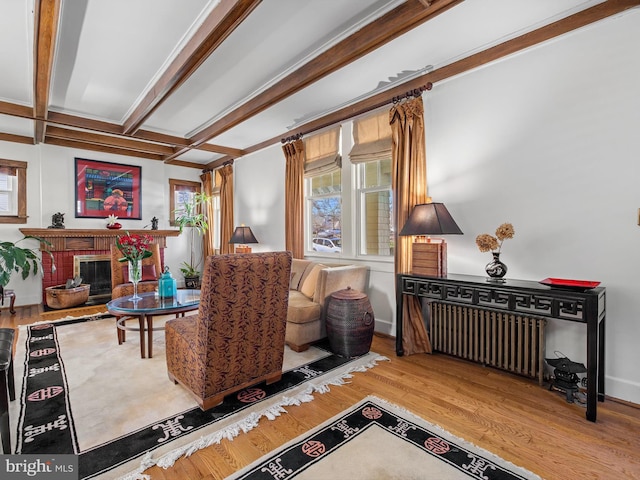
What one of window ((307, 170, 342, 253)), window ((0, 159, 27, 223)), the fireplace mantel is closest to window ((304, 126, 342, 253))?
window ((307, 170, 342, 253))

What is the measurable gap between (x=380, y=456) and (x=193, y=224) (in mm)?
6512

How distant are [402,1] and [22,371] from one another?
14.1 feet

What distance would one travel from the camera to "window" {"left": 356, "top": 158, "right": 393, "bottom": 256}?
393 cm

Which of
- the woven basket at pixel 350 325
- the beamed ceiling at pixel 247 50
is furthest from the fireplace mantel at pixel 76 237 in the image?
the woven basket at pixel 350 325

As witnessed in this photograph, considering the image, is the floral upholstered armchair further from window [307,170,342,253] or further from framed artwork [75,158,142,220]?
framed artwork [75,158,142,220]

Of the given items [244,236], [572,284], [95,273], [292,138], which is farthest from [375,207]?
[95,273]

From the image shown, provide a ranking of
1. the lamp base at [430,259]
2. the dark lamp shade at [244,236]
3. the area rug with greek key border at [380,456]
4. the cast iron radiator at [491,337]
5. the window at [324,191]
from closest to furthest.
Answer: the area rug with greek key border at [380,456] < the cast iron radiator at [491,337] < the lamp base at [430,259] < the window at [324,191] < the dark lamp shade at [244,236]

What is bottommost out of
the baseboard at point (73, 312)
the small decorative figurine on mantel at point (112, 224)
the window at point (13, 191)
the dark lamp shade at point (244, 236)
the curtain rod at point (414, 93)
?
the baseboard at point (73, 312)

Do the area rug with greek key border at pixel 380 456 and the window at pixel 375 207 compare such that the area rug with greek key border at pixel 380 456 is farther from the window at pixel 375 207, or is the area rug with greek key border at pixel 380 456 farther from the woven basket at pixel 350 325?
the window at pixel 375 207

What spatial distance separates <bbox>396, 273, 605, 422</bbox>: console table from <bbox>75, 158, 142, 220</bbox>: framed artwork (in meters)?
5.92

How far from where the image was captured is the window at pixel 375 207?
393 centimetres

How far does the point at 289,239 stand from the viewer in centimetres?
499

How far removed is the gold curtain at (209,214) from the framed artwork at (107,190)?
4.37 ft

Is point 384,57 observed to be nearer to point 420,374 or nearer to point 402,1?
point 402,1
